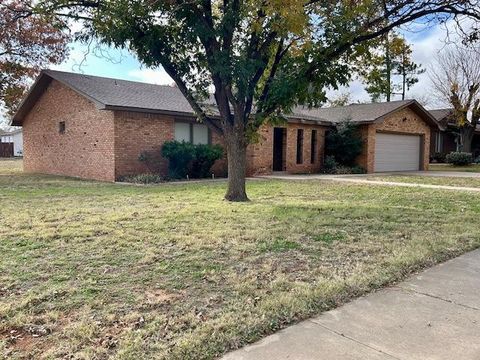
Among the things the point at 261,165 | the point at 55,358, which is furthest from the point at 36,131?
the point at 55,358

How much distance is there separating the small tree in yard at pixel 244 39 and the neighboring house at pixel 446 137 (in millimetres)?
25166

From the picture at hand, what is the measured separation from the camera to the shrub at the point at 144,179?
45.7 feet

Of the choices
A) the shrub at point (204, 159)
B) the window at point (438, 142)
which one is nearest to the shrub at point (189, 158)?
the shrub at point (204, 159)

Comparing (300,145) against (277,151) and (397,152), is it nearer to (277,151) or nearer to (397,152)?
(277,151)

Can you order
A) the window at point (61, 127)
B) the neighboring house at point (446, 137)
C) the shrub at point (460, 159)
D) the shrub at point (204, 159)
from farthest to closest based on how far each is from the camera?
the neighboring house at point (446, 137), the shrub at point (460, 159), the window at point (61, 127), the shrub at point (204, 159)

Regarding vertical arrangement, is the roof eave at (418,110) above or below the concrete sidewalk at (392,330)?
above

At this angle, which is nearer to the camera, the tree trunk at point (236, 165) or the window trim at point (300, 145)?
the tree trunk at point (236, 165)

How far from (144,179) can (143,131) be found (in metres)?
2.06

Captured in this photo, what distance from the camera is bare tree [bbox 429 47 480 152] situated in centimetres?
2811

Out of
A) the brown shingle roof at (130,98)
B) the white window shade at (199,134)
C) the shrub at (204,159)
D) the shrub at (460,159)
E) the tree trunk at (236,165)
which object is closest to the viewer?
the tree trunk at (236,165)

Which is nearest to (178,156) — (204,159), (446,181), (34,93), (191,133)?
(204,159)

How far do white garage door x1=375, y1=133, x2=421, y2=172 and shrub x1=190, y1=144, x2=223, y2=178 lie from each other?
31.7 feet

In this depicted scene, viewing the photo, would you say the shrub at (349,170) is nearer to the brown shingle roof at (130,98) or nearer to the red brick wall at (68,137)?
the brown shingle roof at (130,98)

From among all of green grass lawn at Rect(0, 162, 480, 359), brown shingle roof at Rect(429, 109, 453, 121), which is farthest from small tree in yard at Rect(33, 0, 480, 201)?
brown shingle roof at Rect(429, 109, 453, 121)
